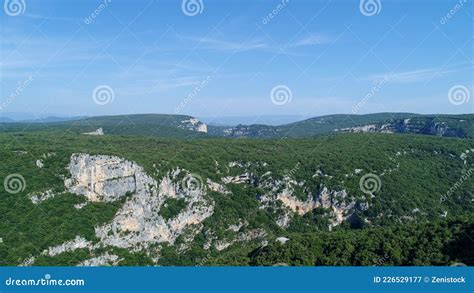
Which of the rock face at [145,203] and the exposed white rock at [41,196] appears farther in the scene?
the rock face at [145,203]

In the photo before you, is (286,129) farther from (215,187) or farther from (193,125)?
(215,187)

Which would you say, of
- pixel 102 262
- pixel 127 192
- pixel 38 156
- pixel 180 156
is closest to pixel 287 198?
pixel 180 156

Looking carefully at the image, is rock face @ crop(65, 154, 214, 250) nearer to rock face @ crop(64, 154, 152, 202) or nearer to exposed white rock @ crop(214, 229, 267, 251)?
rock face @ crop(64, 154, 152, 202)

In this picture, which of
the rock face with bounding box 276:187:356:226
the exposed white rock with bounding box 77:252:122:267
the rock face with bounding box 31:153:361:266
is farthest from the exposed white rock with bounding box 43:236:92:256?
the rock face with bounding box 276:187:356:226

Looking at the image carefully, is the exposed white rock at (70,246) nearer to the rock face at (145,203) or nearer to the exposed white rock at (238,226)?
the rock face at (145,203)

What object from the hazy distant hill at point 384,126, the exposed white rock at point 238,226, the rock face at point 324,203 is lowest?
the exposed white rock at point 238,226

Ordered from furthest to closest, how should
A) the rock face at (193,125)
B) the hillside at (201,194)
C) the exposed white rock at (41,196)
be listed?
the rock face at (193,125) → the exposed white rock at (41,196) → the hillside at (201,194)

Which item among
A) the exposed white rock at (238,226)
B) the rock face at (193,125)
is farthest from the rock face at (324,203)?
the rock face at (193,125)

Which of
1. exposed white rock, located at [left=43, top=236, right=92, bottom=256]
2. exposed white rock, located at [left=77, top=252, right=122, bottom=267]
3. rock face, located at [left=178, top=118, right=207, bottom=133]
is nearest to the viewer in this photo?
exposed white rock, located at [left=43, top=236, right=92, bottom=256]

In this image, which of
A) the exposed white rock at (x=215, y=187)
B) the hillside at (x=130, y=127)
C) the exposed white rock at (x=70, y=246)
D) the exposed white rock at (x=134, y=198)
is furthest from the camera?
the hillside at (x=130, y=127)
